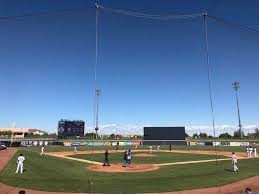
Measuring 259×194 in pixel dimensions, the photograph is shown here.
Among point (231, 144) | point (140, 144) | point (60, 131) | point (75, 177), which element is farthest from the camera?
point (60, 131)

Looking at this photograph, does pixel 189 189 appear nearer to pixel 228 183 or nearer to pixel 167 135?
pixel 228 183

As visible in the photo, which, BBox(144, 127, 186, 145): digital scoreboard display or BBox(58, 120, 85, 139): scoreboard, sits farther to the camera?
BBox(58, 120, 85, 139): scoreboard

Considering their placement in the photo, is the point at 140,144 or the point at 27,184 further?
the point at 140,144

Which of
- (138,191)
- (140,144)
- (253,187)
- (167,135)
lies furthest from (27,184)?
(140,144)

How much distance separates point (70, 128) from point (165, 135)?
41.1 meters

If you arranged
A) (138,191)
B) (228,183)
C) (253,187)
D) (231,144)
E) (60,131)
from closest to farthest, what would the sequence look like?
(138,191)
(253,187)
(228,183)
(231,144)
(60,131)

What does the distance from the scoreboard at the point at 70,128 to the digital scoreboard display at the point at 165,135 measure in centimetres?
3515

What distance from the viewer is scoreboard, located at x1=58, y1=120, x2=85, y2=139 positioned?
4033 inches

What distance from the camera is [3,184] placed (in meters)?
19.5

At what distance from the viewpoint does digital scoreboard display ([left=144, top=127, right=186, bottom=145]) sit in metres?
79.7

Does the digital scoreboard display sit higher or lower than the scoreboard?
lower

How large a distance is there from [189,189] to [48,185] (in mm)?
9781

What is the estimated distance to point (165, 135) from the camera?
79688mm

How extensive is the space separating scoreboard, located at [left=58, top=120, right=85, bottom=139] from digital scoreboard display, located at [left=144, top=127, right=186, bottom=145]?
115 feet
